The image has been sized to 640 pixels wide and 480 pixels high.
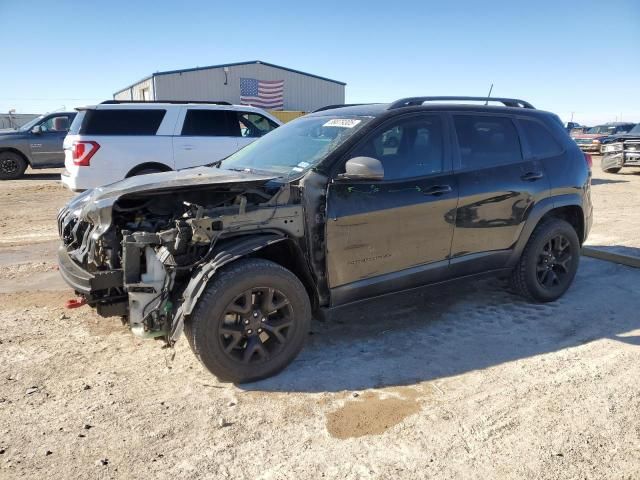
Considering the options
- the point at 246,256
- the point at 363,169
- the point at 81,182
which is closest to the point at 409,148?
the point at 363,169

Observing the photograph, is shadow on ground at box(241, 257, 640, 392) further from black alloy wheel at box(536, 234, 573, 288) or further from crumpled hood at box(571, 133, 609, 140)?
crumpled hood at box(571, 133, 609, 140)

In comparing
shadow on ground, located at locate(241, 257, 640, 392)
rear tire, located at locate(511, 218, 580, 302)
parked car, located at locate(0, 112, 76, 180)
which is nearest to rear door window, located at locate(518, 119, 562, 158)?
rear tire, located at locate(511, 218, 580, 302)

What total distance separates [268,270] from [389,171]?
1.26 m

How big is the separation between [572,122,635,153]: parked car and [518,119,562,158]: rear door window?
20.7 metres

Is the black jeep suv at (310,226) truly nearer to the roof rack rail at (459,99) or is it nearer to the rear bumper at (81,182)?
the roof rack rail at (459,99)

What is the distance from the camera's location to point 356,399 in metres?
3.23

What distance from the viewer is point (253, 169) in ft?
13.7

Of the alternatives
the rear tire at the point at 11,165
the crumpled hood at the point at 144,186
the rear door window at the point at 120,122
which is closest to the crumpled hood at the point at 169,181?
the crumpled hood at the point at 144,186

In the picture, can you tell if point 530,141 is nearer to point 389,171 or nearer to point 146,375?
point 389,171

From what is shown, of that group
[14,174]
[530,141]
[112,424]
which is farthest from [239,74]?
[112,424]

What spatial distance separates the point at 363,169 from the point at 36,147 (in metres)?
15.0

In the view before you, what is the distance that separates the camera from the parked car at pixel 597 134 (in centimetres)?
2370

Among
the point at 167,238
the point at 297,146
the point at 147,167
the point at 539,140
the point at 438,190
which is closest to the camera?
the point at 167,238

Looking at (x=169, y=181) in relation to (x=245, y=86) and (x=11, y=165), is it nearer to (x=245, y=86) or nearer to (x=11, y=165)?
(x=11, y=165)
